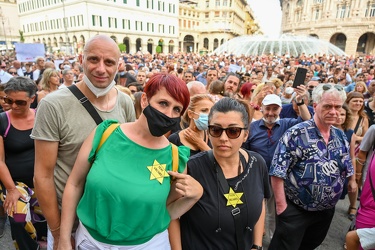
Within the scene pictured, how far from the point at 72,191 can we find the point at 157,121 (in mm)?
705

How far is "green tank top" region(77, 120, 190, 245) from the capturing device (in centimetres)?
146

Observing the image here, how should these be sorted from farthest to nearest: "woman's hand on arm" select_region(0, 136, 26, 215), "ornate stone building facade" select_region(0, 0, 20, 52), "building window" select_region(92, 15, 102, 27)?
"ornate stone building facade" select_region(0, 0, 20, 52) → "building window" select_region(92, 15, 102, 27) → "woman's hand on arm" select_region(0, 136, 26, 215)

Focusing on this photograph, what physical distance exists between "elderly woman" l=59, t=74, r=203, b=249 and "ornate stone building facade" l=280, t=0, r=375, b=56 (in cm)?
5969

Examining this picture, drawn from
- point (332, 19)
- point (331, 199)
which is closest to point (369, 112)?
point (331, 199)

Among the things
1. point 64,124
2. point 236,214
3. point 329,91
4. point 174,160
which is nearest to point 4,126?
point 64,124

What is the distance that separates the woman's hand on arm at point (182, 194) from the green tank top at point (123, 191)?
86mm

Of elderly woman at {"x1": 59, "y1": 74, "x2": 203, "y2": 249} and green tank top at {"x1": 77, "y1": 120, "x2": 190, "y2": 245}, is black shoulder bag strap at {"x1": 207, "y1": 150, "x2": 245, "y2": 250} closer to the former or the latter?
elderly woman at {"x1": 59, "y1": 74, "x2": 203, "y2": 249}

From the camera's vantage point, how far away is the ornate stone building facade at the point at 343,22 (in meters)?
48.1

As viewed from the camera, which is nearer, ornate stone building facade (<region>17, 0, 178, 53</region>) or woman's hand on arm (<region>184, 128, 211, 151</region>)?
woman's hand on arm (<region>184, 128, 211, 151</region>)

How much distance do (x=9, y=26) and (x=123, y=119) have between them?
288ft

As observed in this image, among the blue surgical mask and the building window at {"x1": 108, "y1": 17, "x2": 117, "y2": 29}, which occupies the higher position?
the building window at {"x1": 108, "y1": 17, "x2": 117, "y2": 29}

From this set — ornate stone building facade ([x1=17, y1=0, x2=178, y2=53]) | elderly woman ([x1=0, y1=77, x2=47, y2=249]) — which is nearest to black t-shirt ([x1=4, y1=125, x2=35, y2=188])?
elderly woman ([x1=0, y1=77, x2=47, y2=249])

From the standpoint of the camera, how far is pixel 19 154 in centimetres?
270

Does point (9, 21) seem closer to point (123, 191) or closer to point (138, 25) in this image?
point (138, 25)
